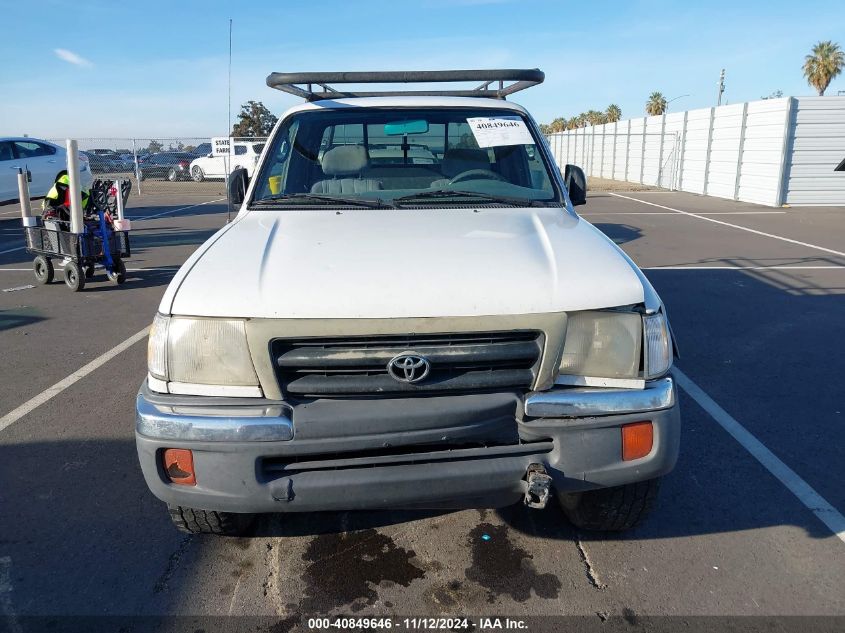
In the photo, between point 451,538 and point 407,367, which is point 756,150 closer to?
point 451,538

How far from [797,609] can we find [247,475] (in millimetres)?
2165

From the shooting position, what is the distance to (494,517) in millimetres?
3305

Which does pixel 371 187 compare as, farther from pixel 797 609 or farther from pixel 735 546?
pixel 797 609

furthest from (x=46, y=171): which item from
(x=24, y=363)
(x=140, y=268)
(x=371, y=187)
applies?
(x=371, y=187)

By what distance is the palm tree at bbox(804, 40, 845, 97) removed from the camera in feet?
156

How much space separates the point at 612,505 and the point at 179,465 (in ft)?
5.89

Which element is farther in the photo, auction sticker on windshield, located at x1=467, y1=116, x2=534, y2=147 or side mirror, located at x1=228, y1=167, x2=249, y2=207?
side mirror, located at x1=228, y1=167, x2=249, y2=207

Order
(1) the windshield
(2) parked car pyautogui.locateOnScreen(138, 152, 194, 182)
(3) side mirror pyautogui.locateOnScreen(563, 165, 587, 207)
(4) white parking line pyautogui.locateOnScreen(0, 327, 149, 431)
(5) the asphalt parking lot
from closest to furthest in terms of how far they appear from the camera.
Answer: (5) the asphalt parking lot, (1) the windshield, (3) side mirror pyautogui.locateOnScreen(563, 165, 587, 207), (4) white parking line pyautogui.locateOnScreen(0, 327, 149, 431), (2) parked car pyautogui.locateOnScreen(138, 152, 194, 182)

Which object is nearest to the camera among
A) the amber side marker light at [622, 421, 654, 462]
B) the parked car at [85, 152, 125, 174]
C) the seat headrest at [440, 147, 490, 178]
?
the amber side marker light at [622, 421, 654, 462]

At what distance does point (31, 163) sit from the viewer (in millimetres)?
15625

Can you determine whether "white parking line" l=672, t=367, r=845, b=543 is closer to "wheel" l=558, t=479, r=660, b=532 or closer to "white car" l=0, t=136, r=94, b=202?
"wheel" l=558, t=479, r=660, b=532

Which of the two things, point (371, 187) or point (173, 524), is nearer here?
point (173, 524)

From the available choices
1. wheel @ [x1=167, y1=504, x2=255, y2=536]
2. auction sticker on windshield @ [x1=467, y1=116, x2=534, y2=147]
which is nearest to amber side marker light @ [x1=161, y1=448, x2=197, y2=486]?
wheel @ [x1=167, y1=504, x2=255, y2=536]

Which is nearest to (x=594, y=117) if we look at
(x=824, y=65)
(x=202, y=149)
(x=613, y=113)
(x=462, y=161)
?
(x=613, y=113)
